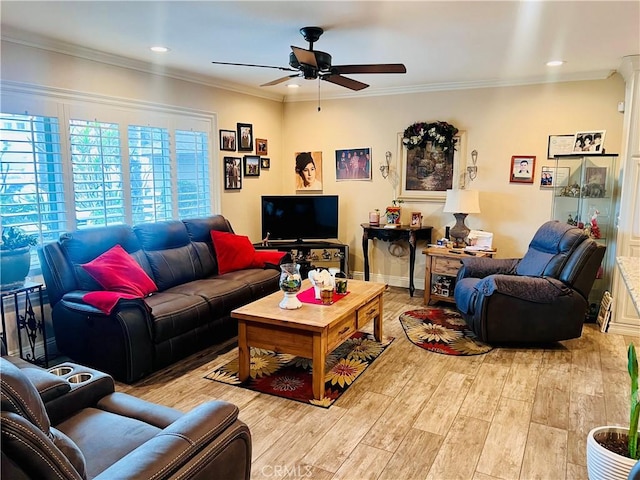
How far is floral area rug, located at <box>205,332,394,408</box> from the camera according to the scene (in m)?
3.13

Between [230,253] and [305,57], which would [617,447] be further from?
[230,253]

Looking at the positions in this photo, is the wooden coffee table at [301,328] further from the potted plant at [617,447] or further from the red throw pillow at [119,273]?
the potted plant at [617,447]

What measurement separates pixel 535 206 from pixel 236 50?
11.7ft

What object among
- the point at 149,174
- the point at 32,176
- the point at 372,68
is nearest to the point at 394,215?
the point at 372,68

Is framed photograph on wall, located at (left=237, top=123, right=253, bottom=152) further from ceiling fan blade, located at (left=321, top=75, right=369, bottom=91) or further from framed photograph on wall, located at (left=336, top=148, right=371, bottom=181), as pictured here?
ceiling fan blade, located at (left=321, top=75, right=369, bottom=91)

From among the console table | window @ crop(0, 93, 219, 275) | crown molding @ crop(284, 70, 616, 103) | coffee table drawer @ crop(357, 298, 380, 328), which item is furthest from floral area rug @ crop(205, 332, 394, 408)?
crown molding @ crop(284, 70, 616, 103)

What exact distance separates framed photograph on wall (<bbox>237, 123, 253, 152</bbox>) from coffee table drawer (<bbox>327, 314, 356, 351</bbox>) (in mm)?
3069

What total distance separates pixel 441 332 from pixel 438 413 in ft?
4.81

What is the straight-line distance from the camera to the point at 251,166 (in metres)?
5.82

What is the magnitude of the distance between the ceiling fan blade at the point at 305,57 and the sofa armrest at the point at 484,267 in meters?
2.50

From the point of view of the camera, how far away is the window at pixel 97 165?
3436 millimetres

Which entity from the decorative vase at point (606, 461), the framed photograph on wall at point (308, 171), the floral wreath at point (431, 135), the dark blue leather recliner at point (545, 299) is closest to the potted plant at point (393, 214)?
the floral wreath at point (431, 135)

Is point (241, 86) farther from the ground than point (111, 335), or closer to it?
farther from the ground

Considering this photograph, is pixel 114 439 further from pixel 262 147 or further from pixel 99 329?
pixel 262 147
